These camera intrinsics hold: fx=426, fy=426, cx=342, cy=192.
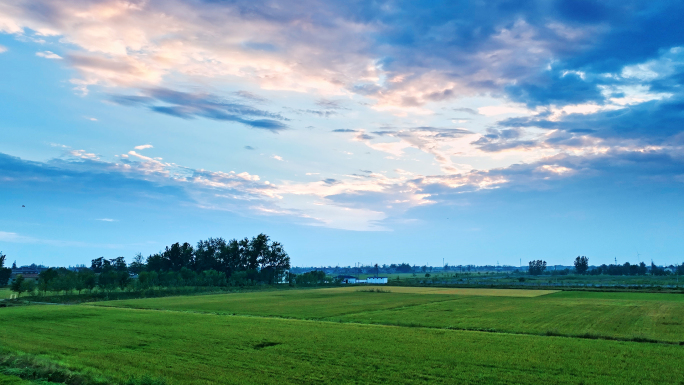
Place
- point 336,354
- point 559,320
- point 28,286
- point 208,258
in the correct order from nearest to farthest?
1. point 336,354
2. point 559,320
3. point 28,286
4. point 208,258

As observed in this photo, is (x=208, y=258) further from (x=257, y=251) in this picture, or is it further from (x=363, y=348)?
(x=363, y=348)

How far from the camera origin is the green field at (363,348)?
2264 centimetres

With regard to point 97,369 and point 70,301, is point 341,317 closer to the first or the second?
point 97,369

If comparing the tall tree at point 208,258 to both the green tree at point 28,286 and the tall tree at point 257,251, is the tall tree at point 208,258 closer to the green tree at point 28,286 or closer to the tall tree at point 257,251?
the tall tree at point 257,251

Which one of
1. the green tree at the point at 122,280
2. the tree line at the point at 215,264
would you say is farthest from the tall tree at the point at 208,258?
the green tree at the point at 122,280

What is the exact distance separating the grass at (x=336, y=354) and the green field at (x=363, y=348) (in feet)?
0.23

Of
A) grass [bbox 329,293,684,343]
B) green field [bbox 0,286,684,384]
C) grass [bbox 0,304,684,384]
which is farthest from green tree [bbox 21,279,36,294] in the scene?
grass [bbox 329,293,684,343]

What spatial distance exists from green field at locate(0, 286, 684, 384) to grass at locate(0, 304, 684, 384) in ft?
0.23

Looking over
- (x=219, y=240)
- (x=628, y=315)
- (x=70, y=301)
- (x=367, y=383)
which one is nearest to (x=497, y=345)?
(x=367, y=383)

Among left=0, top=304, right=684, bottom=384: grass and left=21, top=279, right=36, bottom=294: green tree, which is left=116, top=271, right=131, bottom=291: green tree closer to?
left=21, top=279, right=36, bottom=294: green tree

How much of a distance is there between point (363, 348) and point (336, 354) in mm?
2791

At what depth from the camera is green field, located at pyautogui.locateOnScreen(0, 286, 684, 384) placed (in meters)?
22.6

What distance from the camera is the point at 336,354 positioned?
90.1ft

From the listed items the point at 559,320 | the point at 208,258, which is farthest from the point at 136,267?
the point at 559,320
